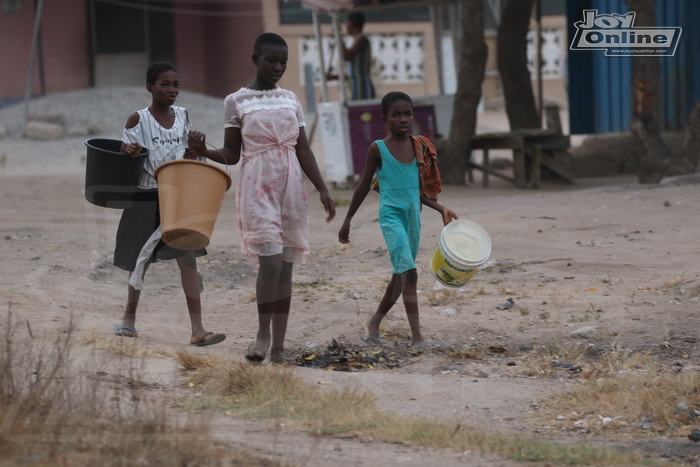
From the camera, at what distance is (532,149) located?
12.6m

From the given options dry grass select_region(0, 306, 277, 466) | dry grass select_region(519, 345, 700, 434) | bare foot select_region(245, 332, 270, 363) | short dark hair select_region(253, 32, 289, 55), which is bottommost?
dry grass select_region(519, 345, 700, 434)

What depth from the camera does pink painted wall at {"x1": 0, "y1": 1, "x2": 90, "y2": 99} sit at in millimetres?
21094

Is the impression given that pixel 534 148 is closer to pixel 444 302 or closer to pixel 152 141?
pixel 444 302

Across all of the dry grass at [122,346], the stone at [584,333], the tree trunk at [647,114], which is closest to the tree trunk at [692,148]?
the tree trunk at [647,114]

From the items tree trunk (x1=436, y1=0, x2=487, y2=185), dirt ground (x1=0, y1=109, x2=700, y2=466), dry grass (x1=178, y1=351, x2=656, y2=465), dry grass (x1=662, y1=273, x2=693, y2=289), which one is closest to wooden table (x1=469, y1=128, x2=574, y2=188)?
tree trunk (x1=436, y1=0, x2=487, y2=185)

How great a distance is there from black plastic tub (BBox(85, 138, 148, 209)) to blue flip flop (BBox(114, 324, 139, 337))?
68 cm

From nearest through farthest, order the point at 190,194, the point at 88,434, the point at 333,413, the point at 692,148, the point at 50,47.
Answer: the point at 88,434 → the point at 333,413 → the point at 190,194 → the point at 692,148 → the point at 50,47

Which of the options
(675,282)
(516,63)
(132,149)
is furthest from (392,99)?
(516,63)

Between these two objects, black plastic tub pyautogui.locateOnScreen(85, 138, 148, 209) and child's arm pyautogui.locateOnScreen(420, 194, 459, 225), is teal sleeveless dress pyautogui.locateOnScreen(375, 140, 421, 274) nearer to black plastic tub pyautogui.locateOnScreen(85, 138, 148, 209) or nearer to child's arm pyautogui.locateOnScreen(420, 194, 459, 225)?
child's arm pyautogui.locateOnScreen(420, 194, 459, 225)

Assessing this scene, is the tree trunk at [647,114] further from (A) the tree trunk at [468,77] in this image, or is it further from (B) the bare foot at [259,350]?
(B) the bare foot at [259,350]

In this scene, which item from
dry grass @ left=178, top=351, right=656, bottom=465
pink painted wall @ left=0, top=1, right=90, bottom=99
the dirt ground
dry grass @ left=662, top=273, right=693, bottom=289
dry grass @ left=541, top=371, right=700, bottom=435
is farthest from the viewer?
pink painted wall @ left=0, top=1, right=90, bottom=99

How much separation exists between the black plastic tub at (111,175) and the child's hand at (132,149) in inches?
0.8

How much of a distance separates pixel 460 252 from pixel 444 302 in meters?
1.16

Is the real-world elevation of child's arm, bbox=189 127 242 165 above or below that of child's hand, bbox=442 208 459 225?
above
